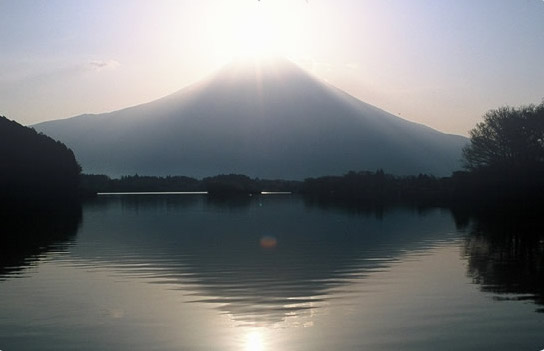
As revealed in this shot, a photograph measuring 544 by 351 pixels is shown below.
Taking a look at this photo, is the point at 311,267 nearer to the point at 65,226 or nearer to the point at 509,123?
the point at 65,226

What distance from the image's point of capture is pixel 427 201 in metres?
97.6

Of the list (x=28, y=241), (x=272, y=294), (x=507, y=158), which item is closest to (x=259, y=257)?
(x=272, y=294)

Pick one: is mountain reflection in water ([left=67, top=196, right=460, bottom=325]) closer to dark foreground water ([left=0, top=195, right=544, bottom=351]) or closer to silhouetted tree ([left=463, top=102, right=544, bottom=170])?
dark foreground water ([left=0, top=195, right=544, bottom=351])

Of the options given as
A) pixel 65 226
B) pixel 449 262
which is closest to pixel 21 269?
pixel 449 262

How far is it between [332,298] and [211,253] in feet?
39.2

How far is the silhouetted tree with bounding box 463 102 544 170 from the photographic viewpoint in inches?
2443

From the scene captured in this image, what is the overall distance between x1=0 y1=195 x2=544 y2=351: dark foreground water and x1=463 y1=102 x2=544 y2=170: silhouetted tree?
29.7m

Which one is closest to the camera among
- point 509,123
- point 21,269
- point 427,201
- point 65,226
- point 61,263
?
point 21,269

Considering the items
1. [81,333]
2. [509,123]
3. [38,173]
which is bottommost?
[81,333]

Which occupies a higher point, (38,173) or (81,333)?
(38,173)

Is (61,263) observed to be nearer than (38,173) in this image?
Yes

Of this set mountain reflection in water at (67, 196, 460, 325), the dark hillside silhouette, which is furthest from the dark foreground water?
the dark hillside silhouette

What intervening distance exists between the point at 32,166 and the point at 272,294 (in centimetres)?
6079

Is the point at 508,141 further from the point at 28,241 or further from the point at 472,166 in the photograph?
the point at 28,241
